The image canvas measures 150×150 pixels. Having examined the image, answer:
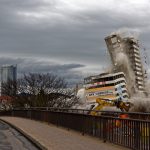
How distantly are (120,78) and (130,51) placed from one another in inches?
496

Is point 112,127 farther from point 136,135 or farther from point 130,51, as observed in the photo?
point 130,51

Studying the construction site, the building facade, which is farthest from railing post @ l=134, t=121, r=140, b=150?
the building facade

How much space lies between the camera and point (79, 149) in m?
14.8

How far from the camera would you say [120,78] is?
9675 centimetres

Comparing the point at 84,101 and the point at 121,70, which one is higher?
the point at 121,70

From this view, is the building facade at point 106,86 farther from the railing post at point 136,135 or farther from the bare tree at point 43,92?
the railing post at point 136,135

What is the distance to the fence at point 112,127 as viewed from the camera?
13.2 metres

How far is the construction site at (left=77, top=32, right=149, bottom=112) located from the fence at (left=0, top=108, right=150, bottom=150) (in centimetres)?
5855

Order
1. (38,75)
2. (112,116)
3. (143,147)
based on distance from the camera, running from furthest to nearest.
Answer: (38,75) < (112,116) < (143,147)

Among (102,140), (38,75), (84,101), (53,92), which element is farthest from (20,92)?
(102,140)

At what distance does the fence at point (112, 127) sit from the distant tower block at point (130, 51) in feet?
250

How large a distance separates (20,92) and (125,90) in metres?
27.9

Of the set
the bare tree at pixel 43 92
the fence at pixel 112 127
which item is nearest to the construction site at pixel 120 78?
the bare tree at pixel 43 92

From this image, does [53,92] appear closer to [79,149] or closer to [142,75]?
[142,75]
